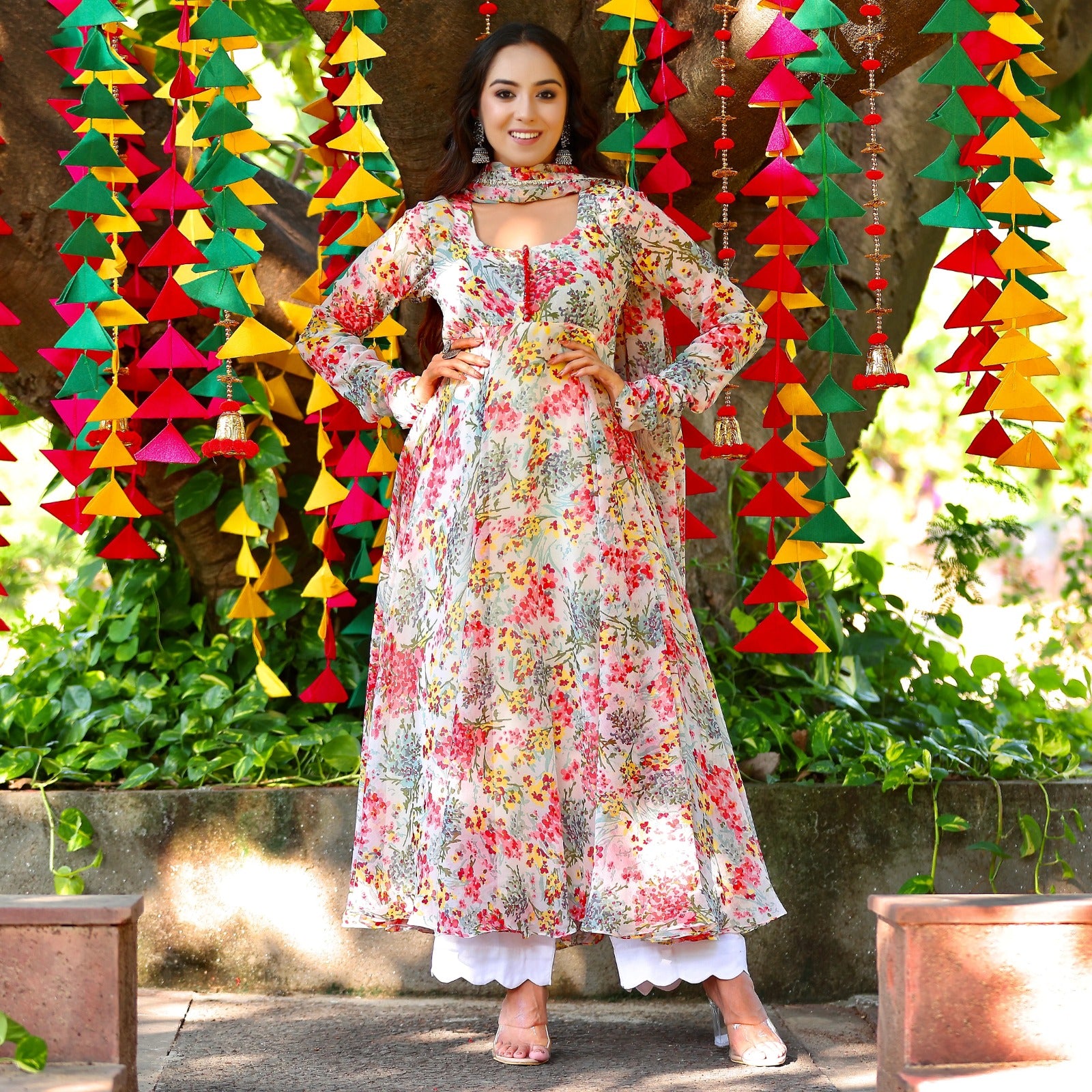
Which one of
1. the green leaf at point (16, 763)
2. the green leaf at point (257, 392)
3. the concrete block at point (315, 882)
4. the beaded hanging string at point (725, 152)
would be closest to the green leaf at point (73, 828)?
the concrete block at point (315, 882)

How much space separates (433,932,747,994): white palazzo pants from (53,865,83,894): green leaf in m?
0.95

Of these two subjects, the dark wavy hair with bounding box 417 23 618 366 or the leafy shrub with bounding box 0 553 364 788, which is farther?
the leafy shrub with bounding box 0 553 364 788

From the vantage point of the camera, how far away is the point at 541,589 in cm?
238

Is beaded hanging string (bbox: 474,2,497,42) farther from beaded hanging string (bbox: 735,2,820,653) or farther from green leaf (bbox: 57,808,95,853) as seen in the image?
green leaf (bbox: 57,808,95,853)

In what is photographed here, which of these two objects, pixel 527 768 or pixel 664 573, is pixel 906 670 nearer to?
pixel 664 573

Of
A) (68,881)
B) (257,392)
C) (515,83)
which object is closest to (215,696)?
(68,881)

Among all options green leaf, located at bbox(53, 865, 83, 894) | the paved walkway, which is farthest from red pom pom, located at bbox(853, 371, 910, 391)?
green leaf, located at bbox(53, 865, 83, 894)

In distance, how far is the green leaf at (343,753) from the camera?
3.00 metres

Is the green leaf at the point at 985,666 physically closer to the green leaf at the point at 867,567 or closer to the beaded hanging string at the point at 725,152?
the green leaf at the point at 867,567

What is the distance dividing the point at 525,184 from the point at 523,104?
143 millimetres

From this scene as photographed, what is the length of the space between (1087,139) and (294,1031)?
30.9 feet

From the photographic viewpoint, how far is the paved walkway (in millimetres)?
2232

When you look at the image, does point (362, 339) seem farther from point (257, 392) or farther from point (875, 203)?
point (875, 203)

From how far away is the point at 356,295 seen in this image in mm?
2621
